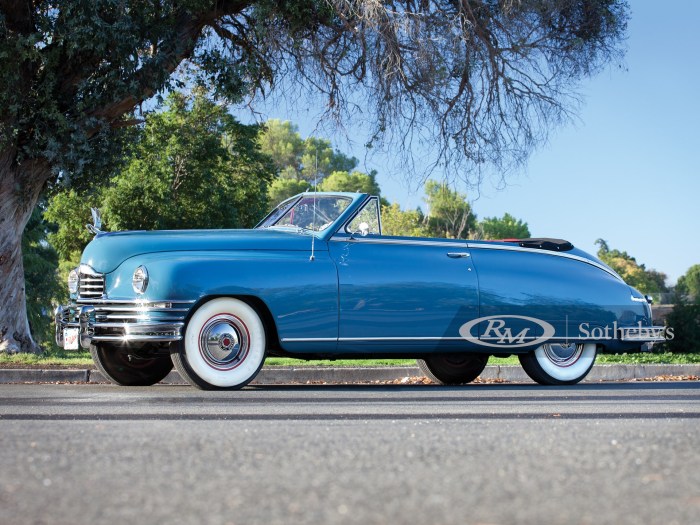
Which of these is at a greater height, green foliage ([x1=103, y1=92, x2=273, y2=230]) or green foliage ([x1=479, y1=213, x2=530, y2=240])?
green foliage ([x1=479, y1=213, x2=530, y2=240])

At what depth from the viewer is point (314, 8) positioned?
60.5ft

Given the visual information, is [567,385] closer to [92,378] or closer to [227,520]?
[92,378]

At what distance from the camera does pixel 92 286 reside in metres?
10.5

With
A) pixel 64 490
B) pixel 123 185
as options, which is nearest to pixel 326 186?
pixel 123 185

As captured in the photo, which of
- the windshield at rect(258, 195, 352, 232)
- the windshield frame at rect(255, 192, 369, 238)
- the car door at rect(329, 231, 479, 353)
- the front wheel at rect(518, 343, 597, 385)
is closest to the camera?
the car door at rect(329, 231, 479, 353)

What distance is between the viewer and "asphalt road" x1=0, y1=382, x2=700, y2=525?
3.86 m

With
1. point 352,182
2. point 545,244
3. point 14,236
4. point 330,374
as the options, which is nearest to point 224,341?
point 330,374

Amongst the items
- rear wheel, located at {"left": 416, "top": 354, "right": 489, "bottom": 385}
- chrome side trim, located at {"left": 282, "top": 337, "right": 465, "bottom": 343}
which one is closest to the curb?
rear wheel, located at {"left": 416, "top": 354, "right": 489, "bottom": 385}

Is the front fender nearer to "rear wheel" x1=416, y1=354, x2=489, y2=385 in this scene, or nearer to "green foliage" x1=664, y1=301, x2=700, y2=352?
"rear wheel" x1=416, y1=354, x2=489, y2=385

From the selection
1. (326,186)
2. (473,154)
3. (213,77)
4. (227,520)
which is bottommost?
(227,520)

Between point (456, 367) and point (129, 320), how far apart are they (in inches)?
152

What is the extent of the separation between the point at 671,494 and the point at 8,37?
14.7 m

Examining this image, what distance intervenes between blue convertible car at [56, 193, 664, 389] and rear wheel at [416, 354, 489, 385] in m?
0.62

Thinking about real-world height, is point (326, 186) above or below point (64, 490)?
above
